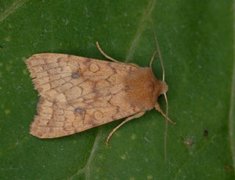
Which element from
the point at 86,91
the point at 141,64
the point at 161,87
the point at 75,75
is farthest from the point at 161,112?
the point at 75,75

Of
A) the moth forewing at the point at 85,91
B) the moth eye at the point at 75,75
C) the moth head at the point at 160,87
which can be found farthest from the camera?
the moth head at the point at 160,87

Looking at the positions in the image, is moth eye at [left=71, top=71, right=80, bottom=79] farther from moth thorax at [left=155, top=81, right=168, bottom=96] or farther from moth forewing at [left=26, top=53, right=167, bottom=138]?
moth thorax at [left=155, top=81, right=168, bottom=96]

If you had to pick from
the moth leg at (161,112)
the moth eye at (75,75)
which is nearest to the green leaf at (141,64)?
the moth leg at (161,112)

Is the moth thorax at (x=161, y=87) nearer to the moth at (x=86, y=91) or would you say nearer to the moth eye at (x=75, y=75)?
the moth at (x=86, y=91)

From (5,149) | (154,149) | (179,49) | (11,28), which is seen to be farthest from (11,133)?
(179,49)

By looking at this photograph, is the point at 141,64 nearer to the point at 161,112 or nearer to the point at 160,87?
the point at 160,87

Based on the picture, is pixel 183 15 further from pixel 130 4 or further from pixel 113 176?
pixel 113 176

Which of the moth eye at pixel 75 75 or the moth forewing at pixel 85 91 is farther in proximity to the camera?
the moth eye at pixel 75 75
